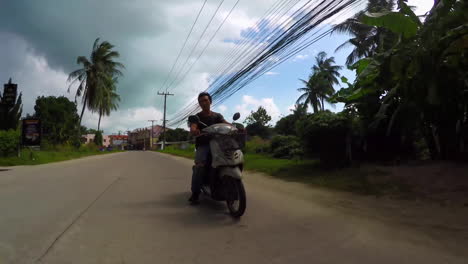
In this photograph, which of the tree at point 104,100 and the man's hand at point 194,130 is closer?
the man's hand at point 194,130

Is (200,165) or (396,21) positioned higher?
(396,21)

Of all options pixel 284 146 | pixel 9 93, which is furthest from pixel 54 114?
pixel 284 146

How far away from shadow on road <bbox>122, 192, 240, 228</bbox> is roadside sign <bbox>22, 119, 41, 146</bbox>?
15.9 m

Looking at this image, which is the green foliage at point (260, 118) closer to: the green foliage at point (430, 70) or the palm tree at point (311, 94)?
the palm tree at point (311, 94)

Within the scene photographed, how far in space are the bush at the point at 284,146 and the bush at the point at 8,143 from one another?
44.7 ft

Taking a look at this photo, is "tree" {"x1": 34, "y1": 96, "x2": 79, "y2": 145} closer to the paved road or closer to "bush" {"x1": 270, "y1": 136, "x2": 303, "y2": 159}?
"bush" {"x1": 270, "y1": 136, "x2": 303, "y2": 159}

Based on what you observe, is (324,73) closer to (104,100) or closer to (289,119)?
(289,119)

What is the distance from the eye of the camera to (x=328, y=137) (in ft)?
24.6

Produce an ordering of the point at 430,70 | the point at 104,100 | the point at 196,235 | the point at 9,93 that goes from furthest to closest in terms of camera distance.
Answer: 1. the point at 104,100
2. the point at 9,93
3. the point at 430,70
4. the point at 196,235

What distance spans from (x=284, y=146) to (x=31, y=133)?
1465cm

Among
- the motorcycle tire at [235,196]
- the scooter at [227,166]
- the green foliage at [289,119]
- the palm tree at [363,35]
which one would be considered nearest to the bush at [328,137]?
the scooter at [227,166]

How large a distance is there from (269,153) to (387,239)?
42.5ft

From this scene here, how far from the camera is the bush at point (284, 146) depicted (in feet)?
42.4

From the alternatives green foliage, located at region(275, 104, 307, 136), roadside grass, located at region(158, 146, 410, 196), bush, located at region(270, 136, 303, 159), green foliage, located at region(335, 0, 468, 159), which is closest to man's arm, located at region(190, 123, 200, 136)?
green foliage, located at region(335, 0, 468, 159)
